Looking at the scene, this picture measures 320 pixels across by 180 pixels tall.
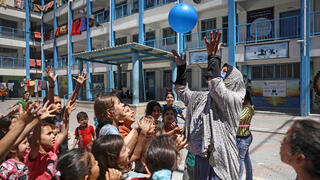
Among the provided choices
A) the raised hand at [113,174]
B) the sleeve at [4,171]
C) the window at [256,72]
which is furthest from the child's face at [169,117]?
the window at [256,72]

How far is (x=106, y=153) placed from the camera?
1647 mm

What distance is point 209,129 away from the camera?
179cm

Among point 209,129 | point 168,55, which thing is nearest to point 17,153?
point 209,129

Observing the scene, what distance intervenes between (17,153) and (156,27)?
15.6 meters

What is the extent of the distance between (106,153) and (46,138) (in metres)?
0.89

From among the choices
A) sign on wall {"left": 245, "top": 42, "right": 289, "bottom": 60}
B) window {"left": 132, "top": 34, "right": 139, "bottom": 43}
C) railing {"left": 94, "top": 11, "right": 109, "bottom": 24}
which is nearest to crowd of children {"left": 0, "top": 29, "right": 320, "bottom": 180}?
sign on wall {"left": 245, "top": 42, "right": 289, "bottom": 60}

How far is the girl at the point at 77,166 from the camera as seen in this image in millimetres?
1524

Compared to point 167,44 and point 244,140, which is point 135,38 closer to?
point 167,44

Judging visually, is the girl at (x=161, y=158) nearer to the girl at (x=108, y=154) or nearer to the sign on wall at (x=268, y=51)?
the girl at (x=108, y=154)

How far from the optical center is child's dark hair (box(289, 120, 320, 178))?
3.56 feet

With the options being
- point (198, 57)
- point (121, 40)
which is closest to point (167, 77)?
point (198, 57)

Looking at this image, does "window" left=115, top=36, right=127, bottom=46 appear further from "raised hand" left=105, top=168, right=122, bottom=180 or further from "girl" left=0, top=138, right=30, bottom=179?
"raised hand" left=105, top=168, right=122, bottom=180

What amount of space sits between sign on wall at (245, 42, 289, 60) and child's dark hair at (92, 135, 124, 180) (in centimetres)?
1063

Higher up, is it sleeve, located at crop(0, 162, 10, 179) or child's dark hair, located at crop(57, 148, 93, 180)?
child's dark hair, located at crop(57, 148, 93, 180)
